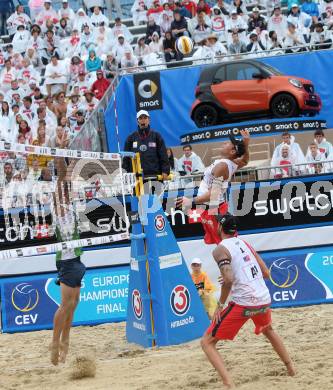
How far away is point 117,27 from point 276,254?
1193 cm

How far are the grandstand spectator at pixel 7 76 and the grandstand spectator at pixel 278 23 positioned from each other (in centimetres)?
662

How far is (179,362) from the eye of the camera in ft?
28.6

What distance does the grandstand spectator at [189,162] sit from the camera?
1620cm

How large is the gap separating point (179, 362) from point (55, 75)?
13.5m

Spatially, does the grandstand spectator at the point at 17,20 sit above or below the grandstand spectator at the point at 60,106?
above

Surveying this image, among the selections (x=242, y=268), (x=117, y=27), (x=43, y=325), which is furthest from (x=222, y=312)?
(x=117, y=27)

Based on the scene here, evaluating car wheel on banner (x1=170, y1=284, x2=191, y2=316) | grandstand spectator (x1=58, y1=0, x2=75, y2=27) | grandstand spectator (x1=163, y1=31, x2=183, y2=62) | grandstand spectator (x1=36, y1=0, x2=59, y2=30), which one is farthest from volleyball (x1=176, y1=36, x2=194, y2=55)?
car wheel on banner (x1=170, y1=284, x2=191, y2=316)

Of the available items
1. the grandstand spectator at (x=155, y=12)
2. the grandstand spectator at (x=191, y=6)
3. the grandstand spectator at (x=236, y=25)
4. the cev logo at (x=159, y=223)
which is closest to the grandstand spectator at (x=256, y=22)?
the grandstand spectator at (x=236, y=25)

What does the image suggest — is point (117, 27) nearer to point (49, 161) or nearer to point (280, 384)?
point (49, 161)

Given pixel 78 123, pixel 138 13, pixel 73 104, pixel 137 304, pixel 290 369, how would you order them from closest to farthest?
1. pixel 290 369
2. pixel 137 304
3. pixel 78 123
4. pixel 73 104
5. pixel 138 13

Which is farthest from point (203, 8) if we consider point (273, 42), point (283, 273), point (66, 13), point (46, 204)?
point (46, 204)

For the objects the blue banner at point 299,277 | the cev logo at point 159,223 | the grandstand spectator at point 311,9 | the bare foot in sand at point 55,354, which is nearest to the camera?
the bare foot in sand at point 55,354

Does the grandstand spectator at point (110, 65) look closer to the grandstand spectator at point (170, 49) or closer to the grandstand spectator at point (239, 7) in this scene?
the grandstand spectator at point (170, 49)

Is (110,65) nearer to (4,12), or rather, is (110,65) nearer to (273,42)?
(273,42)
